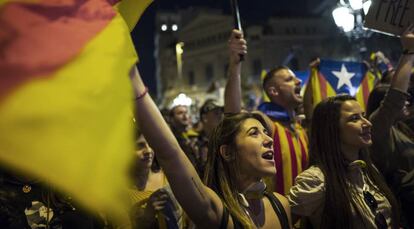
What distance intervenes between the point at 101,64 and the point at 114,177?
35 centimetres

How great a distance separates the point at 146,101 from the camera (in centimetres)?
162

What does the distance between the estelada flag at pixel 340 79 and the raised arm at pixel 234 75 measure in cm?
192

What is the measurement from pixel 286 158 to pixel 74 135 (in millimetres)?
2758

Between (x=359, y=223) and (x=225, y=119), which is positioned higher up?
(x=225, y=119)

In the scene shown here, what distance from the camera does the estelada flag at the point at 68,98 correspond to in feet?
3.57

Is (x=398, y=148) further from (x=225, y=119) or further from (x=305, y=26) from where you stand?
(x=305, y=26)

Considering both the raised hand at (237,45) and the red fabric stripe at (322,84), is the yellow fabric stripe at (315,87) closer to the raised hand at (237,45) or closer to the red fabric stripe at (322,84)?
the red fabric stripe at (322,84)

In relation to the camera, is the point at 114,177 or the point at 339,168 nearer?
the point at 114,177

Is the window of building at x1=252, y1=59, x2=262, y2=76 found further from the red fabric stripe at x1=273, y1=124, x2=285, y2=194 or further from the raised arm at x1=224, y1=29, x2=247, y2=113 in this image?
the raised arm at x1=224, y1=29, x2=247, y2=113

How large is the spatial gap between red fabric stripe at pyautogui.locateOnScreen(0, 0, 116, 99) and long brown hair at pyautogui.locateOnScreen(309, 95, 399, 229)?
6.30ft

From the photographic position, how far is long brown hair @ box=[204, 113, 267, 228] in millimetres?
2285

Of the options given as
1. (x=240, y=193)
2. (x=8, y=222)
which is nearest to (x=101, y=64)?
(x=8, y=222)

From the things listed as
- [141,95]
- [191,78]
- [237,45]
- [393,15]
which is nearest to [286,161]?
[237,45]

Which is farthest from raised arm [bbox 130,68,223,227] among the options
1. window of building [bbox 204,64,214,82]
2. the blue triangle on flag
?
window of building [bbox 204,64,214,82]
